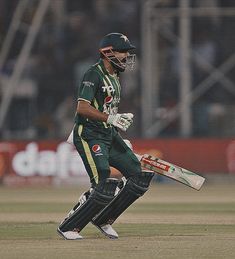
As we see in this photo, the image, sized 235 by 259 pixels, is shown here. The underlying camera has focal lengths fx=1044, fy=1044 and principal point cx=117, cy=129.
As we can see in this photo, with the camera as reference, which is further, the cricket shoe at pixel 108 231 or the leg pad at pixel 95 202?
the cricket shoe at pixel 108 231

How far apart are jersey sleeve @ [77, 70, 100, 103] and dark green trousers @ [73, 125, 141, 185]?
0.30 m

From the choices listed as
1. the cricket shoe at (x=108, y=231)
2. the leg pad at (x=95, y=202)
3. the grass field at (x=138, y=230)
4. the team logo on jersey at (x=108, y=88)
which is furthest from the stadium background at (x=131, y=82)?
the leg pad at (x=95, y=202)

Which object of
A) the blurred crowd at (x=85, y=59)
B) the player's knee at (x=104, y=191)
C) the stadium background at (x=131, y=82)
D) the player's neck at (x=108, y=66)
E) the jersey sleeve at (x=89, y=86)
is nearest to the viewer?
the player's knee at (x=104, y=191)

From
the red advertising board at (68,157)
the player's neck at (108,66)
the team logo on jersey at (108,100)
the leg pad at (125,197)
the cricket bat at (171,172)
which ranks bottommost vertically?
the red advertising board at (68,157)

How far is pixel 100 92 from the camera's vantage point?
8508mm

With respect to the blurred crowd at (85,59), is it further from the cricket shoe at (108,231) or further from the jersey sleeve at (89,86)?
the jersey sleeve at (89,86)

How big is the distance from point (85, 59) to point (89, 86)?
13209 mm

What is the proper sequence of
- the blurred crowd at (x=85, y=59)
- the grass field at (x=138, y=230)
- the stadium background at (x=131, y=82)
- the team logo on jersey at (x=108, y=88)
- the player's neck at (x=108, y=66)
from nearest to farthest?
the grass field at (x=138, y=230) → the team logo on jersey at (x=108, y=88) → the player's neck at (x=108, y=66) → the stadium background at (x=131, y=82) → the blurred crowd at (x=85, y=59)

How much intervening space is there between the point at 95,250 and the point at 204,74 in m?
14.3

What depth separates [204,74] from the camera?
21672 millimetres

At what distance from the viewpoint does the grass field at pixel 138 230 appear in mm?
7467

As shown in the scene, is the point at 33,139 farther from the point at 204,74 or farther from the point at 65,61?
the point at 204,74

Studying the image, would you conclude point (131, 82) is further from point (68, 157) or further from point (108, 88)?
point (108, 88)

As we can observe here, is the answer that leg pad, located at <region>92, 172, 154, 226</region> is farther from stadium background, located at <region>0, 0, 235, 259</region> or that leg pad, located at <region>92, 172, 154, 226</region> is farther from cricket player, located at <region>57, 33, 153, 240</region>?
stadium background, located at <region>0, 0, 235, 259</region>
